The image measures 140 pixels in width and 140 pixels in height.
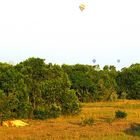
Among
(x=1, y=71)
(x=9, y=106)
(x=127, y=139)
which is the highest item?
(x=1, y=71)

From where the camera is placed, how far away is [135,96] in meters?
58.8

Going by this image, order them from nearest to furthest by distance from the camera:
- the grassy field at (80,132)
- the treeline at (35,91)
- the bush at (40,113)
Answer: the grassy field at (80,132) → the treeline at (35,91) → the bush at (40,113)

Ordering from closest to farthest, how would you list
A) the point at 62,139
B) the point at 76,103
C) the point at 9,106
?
the point at 62,139, the point at 9,106, the point at 76,103

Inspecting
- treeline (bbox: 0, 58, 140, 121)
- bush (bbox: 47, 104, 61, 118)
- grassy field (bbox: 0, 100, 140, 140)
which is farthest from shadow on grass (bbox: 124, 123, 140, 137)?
treeline (bbox: 0, 58, 140, 121)

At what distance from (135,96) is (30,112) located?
28.8m

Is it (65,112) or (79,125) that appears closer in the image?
(79,125)

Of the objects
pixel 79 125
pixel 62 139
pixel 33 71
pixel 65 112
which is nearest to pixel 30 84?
pixel 33 71

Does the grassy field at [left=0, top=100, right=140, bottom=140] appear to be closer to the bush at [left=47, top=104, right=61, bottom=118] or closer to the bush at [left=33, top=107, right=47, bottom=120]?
the bush at [left=33, top=107, right=47, bottom=120]

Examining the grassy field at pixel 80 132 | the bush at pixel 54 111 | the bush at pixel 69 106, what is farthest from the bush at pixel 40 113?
the grassy field at pixel 80 132

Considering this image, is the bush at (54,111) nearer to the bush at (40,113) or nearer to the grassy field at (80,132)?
the bush at (40,113)

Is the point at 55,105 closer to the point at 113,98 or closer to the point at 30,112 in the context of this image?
the point at 30,112

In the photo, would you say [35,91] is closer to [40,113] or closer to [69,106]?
[40,113]

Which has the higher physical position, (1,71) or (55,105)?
(1,71)

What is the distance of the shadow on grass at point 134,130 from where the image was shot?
23567 mm
